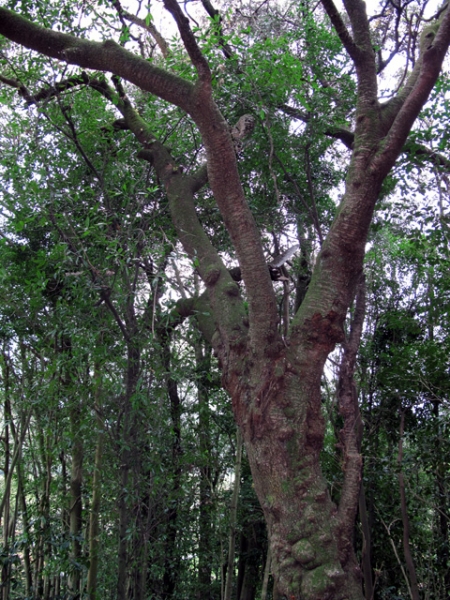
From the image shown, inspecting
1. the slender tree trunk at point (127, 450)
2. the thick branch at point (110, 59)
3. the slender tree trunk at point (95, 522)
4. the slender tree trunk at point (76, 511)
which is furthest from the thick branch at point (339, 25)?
the slender tree trunk at point (76, 511)

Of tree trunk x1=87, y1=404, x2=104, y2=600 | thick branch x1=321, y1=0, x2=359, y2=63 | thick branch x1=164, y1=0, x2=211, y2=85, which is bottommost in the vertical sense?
tree trunk x1=87, y1=404, x2=104, y2=600

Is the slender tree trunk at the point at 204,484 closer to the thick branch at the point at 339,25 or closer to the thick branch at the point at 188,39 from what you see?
the thick branch at the point at 188,39

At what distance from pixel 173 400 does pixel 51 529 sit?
3.67 feet

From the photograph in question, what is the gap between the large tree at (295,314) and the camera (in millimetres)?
2053

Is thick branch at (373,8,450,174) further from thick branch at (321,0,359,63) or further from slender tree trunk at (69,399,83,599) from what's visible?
slender tree trunk at (69,399,83,599)

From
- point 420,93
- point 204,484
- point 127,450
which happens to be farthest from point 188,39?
point 204,484

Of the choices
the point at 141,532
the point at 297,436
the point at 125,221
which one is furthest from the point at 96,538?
the point at 125,221

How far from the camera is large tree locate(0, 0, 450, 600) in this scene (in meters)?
2.05

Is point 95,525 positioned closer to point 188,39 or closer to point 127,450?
point 127,450

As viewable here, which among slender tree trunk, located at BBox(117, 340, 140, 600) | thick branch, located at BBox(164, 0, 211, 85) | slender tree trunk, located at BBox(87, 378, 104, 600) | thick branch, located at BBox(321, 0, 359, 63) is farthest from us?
slender tree trunk, located at BBox(87, 378, 104, 600)

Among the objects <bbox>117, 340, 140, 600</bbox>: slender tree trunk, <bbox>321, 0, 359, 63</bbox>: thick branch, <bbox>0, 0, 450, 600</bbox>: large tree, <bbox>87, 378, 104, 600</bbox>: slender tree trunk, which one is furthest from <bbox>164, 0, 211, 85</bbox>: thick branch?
<bbox>87, 378, 104, 600</bbox>: slender tree trunk

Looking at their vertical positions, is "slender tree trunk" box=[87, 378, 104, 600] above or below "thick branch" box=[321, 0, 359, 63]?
below

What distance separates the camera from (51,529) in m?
3.44

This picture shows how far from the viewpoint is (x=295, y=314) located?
261 centimetres
